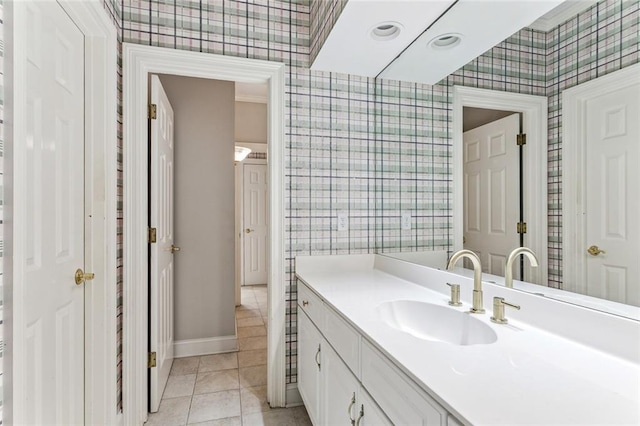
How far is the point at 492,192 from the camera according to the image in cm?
126

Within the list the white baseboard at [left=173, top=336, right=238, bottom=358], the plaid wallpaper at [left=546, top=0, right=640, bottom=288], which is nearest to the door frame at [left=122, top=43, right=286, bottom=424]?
the white baseboard at [left=173, top=336, right=238, bottom=358]

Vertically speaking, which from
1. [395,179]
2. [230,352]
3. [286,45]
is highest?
[286,45]

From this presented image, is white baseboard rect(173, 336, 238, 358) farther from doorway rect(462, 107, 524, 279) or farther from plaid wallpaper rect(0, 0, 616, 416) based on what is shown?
doorway rect(462, 107, 524, 279)

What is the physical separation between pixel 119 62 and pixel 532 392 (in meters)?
2.12

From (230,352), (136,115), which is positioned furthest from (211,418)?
(136,115)

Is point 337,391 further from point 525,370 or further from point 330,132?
point 330,132

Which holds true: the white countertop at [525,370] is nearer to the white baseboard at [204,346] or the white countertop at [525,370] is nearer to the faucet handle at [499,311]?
the faucet handle at [499,311]

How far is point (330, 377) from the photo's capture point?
1.34 metres

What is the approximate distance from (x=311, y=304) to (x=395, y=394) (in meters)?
0.86

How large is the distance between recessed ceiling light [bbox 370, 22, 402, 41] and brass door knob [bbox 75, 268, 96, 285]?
67.7 inches

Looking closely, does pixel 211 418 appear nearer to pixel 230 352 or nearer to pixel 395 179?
pixel 230 352

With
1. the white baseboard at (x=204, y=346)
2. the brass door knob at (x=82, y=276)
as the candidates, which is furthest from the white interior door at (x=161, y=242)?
the brass door knob at (x=82, y=276)

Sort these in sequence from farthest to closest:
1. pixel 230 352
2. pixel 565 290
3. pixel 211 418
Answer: pixel 230 352 < pixel 211 418 < pixel 565 290

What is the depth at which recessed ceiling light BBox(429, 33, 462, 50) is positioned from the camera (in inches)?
57.6
